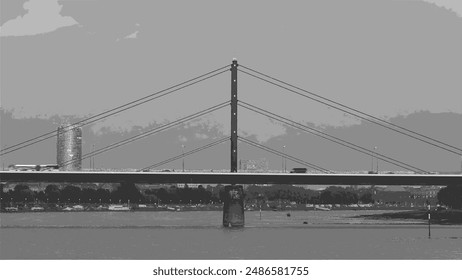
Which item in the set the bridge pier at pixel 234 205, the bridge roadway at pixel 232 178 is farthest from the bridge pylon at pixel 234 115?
the bridge pier at pixel 234 205

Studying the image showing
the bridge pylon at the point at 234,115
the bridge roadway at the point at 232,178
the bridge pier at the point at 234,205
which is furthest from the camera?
the bridge pier at the point at 234,205

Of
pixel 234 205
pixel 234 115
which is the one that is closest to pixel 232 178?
pixel 234 115

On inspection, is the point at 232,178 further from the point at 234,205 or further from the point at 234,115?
the point at 234,205

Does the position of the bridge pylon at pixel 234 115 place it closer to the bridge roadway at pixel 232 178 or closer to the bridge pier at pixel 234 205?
the bridge roadway at pixel 232 178

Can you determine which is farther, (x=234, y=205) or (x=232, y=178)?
(x=234, y=205)

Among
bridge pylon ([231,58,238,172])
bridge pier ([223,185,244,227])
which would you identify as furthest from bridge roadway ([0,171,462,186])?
bridge pier ([223,185,244,227])

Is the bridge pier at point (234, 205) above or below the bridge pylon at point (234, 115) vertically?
below
